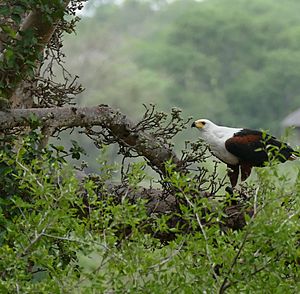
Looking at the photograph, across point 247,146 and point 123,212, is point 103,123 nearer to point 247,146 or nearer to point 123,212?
point 247,146

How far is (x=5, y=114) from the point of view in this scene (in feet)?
9.75

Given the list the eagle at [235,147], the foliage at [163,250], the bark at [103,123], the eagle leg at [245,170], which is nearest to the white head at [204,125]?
the eagle at [235,147]

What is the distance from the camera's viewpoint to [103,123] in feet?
10.7

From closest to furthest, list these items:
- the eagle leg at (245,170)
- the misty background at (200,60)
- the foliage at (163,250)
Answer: the foliage at (163,250)
the eagle leg at (245,170)
the misty background at (200,60)

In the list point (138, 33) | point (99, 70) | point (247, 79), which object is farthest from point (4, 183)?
point (138, 33)

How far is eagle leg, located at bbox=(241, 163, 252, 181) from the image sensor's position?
3664 mm

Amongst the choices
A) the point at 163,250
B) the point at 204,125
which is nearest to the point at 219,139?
the point at 204,125

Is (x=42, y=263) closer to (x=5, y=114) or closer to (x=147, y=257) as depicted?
(x=147, y=257)

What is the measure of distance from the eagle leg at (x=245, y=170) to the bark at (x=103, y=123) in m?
0.36

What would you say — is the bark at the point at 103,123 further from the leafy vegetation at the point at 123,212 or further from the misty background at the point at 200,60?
the misty background at the point at 200,60

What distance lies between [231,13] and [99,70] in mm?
12406

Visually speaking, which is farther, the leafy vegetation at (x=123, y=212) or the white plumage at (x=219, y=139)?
the white plumage at (x=219, y=139)

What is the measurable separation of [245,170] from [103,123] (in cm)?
68

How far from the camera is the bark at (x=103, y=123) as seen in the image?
2.97 m
